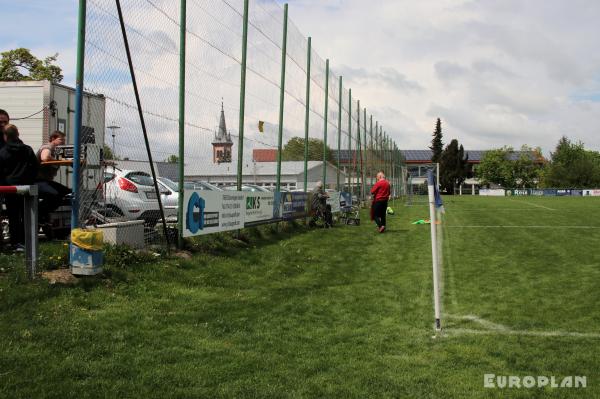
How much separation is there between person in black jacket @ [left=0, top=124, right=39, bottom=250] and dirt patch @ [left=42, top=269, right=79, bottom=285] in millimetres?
1075

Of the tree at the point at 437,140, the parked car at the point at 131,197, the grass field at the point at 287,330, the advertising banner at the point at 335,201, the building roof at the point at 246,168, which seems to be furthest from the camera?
the tree at the point at 437,140

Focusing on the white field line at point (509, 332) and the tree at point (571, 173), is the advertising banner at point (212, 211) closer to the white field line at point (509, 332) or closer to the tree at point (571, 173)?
the white field line at point (509, 332)

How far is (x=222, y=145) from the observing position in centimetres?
1198

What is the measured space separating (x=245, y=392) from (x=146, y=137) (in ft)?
17.5

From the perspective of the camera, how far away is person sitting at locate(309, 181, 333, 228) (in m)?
17.7

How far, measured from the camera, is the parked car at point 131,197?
9336 millimetres

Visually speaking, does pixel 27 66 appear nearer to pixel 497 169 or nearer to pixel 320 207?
pixel 320 207

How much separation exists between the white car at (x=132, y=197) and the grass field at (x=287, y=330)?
1421mm

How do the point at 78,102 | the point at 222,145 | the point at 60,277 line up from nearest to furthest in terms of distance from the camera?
the point at 60,277
the point at 78,102
the point at 222,145

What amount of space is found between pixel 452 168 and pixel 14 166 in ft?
360

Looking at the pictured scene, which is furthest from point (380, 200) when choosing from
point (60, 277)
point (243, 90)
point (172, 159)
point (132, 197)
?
point (60, 277)

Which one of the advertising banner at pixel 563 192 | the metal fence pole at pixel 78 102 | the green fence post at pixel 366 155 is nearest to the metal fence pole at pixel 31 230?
the metal fence pole at pixel 78 102

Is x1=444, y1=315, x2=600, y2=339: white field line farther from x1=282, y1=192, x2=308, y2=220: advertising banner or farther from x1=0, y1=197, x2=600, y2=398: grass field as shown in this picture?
x1=282, y1=192, x2=308, y2=220: advertising banner

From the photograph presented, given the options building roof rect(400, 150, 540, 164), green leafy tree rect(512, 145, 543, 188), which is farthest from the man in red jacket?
building roof rect(400, 150, 540, 164)
